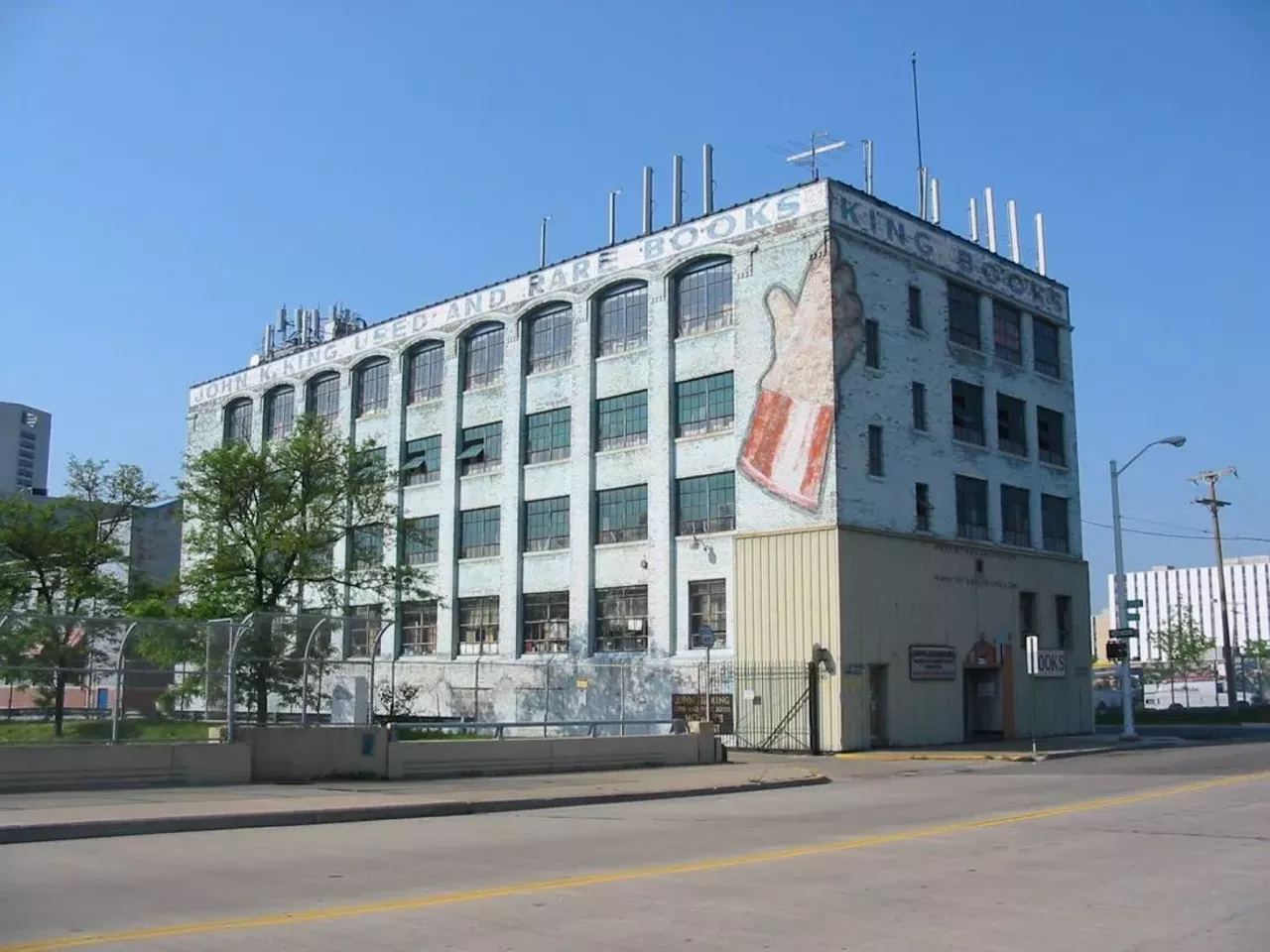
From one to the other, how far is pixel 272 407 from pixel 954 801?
4346 centimetres

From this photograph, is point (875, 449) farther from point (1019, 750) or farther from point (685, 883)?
point (685, 883)

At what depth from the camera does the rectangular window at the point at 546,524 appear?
1742 inches

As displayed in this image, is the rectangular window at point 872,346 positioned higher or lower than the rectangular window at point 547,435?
higher

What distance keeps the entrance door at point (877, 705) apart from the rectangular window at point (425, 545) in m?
18.3

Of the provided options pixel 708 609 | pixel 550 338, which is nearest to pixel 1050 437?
pixel 708 609

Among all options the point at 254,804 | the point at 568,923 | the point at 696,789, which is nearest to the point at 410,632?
the point at 696,789

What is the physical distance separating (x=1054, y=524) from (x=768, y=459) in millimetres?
13756

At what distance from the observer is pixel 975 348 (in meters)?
43.0

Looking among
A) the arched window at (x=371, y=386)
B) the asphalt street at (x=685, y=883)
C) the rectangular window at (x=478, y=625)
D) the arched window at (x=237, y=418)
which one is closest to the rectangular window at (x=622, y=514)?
the rectangular window at (x=478, y=625)

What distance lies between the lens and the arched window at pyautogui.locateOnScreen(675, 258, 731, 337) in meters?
40.3

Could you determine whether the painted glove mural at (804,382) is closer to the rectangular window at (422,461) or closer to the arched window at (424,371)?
the rectangular window at (422,461)

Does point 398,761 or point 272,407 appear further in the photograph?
point 272,407

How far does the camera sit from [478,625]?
154 ft

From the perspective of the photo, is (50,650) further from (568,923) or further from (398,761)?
(568,923)
